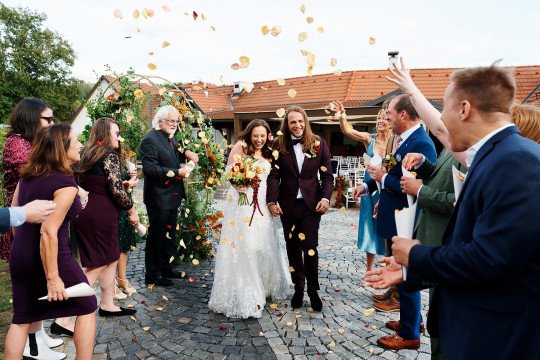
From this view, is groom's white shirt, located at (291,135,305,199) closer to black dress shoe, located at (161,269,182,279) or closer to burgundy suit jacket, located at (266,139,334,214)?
burgundy suit jacket, located at (266,139,334,214)

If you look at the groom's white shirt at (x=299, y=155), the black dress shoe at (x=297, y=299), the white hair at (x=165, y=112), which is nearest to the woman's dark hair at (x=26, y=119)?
the white hair at (x=165, y=112)

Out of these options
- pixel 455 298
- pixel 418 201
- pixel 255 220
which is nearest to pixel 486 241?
pixel 455 298

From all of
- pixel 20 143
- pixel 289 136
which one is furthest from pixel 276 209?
pixel 20 143

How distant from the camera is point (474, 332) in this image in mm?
1531

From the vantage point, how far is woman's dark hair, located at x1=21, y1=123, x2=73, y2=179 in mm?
2713

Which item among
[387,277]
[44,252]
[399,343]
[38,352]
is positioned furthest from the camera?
[399,343]

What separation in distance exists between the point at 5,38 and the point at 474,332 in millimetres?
47519

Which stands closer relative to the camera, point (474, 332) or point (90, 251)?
point (474, 332)

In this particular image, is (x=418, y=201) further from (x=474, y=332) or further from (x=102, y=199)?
(x=102, y=199)

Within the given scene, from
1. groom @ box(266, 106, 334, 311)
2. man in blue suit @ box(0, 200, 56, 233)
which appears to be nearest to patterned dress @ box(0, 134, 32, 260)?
man in blue suit @ box(0, 200, 56, 233)

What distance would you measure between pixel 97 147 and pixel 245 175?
1611 mm

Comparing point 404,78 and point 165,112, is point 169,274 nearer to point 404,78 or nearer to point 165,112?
point 165,112

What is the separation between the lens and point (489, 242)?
54.3 inches

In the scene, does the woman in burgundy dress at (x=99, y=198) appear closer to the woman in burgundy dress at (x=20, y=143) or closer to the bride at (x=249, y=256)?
the woman in burgundy dress at (x=20, y=143)
